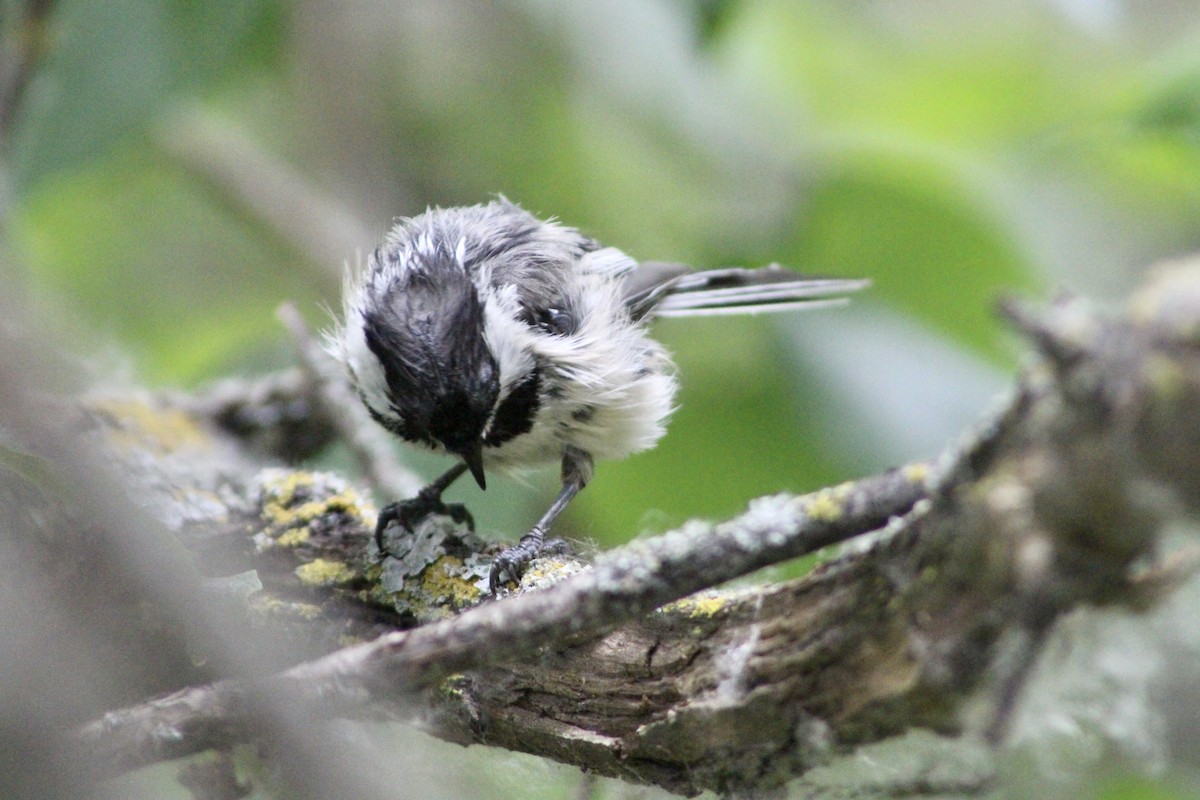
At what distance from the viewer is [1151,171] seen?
3209 mm

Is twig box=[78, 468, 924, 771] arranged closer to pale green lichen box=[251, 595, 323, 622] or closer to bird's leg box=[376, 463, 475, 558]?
pale green lichen box=[251, 595, 323, 622]

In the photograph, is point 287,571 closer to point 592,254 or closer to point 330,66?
point 592,254

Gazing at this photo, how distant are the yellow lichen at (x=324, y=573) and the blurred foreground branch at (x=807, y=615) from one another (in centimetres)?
4

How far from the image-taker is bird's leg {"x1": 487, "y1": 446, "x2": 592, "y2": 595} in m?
1.92

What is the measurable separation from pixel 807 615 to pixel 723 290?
1852mm

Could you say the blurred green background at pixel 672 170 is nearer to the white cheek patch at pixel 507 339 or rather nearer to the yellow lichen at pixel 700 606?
the white cheek patch at pixel 507 339

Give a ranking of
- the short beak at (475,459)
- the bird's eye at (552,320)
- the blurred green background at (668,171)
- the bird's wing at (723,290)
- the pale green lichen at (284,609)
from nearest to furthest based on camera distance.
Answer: the pale green lichen at (284,609) → the short beak at (475,459) → the bird's eye at (552,320) → the blurred green background at (668,171) → the bird's wing at (723,290)

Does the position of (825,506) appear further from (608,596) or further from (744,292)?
(744,292)

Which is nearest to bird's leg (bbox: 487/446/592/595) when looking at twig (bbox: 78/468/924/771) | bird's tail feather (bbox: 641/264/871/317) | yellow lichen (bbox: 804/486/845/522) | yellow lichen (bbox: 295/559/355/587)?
yellow lichen (bbox: 295/559/355/587)

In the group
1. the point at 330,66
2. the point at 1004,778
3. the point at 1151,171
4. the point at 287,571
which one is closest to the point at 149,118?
the point at 287,571

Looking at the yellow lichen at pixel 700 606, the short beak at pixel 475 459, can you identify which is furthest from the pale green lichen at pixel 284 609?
the yellow lichen at pixel 700 606

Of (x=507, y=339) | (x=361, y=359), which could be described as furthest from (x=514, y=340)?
(x=361, y=359)

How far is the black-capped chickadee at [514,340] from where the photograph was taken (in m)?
2.10

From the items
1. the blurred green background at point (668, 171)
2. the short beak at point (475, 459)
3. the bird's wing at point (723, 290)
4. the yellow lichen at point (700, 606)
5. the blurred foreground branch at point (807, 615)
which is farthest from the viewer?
the bird's wing at point (723, 290)
